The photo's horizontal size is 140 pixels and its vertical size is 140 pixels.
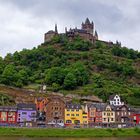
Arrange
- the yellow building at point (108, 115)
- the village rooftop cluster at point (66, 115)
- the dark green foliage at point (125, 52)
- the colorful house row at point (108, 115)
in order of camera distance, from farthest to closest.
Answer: the dark green foliage at point (125, 52), the yellow building at point (108, 115), the colorful house row at point (108, 115), the village rooftop cluster at point (66, 115)

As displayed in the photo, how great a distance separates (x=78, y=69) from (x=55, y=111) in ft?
126

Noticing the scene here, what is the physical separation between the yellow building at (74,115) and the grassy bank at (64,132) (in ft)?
48.8

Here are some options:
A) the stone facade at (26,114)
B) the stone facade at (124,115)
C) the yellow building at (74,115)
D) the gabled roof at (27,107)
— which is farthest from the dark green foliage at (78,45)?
the stone facade at (26,114)

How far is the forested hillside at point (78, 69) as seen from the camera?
109 metres

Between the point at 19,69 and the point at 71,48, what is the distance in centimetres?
3173

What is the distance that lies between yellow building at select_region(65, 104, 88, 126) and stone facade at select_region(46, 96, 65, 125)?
125 centimetres

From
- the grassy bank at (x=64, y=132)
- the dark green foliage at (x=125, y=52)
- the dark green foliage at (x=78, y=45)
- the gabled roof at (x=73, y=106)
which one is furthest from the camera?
the dark green foliage at (x=125, y=52)

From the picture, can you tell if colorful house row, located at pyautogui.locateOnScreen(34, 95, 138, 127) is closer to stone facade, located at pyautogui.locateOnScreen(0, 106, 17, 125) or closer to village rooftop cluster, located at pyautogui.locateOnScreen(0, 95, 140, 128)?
village rooftop cluster, located at pyautogui.locateOnScreen(0, 95, 140, 128)

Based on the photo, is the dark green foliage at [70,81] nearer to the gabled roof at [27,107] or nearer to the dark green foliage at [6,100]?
the dark green foliage at [6,100]

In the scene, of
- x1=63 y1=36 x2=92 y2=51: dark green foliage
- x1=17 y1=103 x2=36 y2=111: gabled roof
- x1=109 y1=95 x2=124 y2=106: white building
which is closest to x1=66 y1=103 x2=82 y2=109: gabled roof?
x1=17 y1=103 x2=36 y2=111: gabled roof

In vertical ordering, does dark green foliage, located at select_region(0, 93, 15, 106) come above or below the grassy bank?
above

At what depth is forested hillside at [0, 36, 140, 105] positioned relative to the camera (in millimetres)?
109250

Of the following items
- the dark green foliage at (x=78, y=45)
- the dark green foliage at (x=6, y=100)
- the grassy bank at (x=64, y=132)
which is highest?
the dark green foliage at (x=78, y=45)

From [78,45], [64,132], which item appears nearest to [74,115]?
[64,132]
